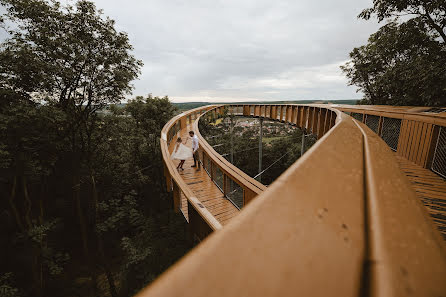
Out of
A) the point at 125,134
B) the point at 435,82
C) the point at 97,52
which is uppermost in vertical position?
the point at 97,52

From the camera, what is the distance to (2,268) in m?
12.5

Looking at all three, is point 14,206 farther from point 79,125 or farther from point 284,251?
point 284,251

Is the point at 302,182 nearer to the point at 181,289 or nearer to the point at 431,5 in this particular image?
the point at 181,289

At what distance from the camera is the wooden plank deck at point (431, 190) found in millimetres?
2633

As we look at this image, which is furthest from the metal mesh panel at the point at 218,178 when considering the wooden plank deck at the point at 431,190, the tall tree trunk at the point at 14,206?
the tall tree trunk at the point at 14,206

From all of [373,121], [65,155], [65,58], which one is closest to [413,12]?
[373,121]

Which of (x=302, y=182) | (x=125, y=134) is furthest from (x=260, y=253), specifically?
(x=125, y=134)

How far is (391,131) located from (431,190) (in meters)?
3.53

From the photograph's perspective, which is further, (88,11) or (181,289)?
(88,11)

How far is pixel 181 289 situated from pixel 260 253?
181mm

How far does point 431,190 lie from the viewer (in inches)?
130

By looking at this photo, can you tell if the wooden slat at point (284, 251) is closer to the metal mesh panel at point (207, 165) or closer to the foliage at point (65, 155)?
the metal mesh panel at point (207, 165)

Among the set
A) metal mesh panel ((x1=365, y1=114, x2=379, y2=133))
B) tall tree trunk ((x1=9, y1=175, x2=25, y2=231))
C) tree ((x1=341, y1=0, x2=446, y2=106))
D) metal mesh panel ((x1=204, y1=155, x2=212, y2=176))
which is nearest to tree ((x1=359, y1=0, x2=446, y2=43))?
tree ((x1=341, y1=0, x2=446, y2=106))

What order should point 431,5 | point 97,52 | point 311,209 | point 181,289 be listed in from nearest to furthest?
point 181,289, point 311,209, point 431,5, point 97,52
